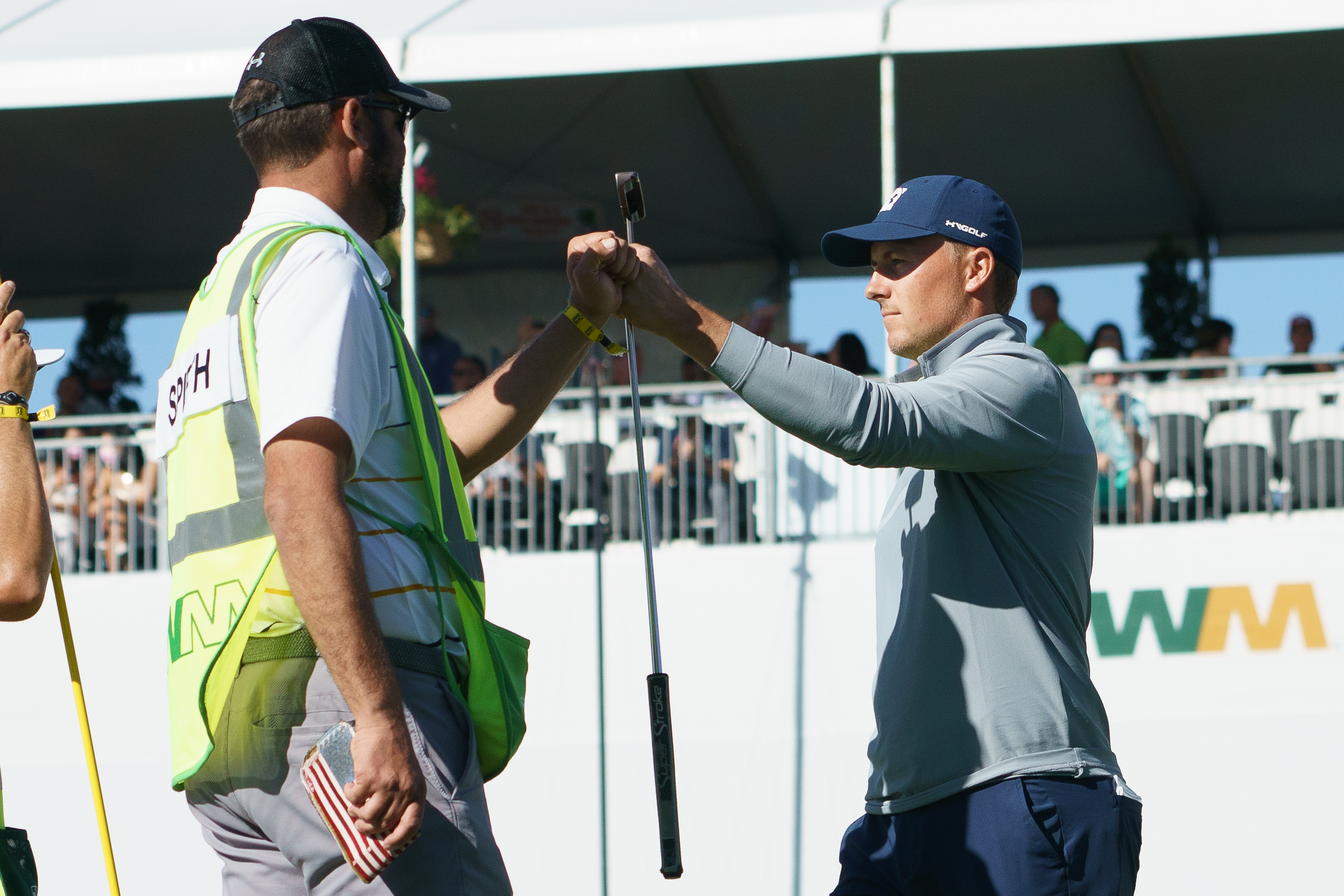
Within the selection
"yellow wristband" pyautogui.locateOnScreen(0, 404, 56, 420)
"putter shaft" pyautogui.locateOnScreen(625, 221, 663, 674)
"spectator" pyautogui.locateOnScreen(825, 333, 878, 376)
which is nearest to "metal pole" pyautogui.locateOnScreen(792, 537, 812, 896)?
"spectator" pyautogui.locateOnScreen(825, 333, 878, 376)

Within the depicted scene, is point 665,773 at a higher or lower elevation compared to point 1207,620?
higher

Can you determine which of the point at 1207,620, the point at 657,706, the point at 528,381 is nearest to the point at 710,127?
the point at 1207,620

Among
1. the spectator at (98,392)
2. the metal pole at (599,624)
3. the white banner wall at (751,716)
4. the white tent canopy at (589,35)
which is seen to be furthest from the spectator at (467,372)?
the spectator at (98,392)

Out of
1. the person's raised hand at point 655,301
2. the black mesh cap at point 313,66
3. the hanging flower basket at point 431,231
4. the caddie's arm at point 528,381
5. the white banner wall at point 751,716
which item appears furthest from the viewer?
the hanging flower basket at point 431,231

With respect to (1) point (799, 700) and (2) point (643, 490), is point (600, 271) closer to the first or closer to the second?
(2) point (643, 490)

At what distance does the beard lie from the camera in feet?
7.50

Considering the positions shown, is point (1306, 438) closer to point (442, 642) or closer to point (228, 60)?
point (228, 60)

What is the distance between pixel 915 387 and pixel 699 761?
18.7 ft

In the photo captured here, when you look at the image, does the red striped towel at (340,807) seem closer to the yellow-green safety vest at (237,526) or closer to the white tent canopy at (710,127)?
the yellow-green safety vest at (237,526)

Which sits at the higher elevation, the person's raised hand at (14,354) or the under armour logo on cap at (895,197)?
the under armour logo on cap at (895,197)

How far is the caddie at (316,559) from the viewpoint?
6.11 feet

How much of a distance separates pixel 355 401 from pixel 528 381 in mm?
841

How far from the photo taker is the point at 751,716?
7.78 meters

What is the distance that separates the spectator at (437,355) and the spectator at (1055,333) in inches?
158
